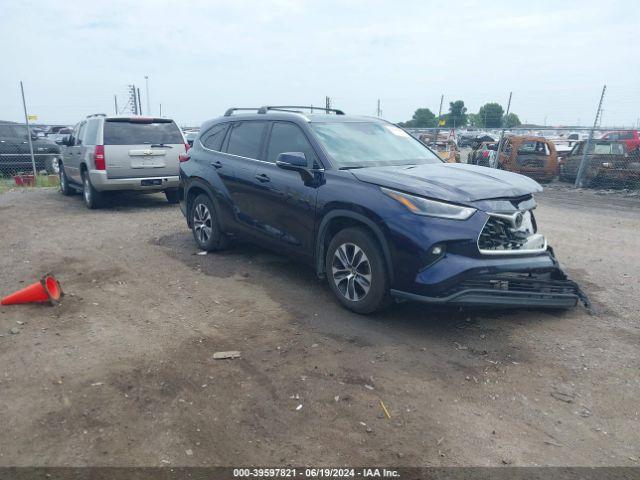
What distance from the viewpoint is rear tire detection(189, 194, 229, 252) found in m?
6.59

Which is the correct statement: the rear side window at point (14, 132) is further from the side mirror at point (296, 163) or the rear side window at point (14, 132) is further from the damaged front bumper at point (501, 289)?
the damaged front bumper at point (501, 289)

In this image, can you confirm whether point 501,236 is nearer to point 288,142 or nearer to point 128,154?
point 288,142

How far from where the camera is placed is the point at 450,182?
14.3 feet

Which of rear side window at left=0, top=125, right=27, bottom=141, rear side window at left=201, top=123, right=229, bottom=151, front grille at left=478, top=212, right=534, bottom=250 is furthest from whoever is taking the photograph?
rear side window at left=0, top=125, right=27, bottom=141

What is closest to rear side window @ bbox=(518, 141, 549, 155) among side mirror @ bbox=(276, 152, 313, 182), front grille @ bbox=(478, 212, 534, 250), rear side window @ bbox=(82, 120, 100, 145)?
rear side window @ bbox=(82, 120, 100, 145)

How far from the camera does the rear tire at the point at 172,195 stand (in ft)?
35.1

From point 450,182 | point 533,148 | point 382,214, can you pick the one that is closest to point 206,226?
point 382,214

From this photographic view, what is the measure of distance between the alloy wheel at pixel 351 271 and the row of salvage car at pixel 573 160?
11.6 metres

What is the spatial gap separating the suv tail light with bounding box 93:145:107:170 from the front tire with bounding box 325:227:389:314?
6519 mm

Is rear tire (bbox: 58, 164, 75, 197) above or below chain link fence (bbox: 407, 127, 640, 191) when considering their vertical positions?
below

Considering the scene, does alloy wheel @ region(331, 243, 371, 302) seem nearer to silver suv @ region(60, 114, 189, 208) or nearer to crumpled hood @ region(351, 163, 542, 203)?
crumpled hood @ region(351, 163, 542, 203)

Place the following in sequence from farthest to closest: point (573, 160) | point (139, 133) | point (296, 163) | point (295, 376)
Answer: point (573, 160), point (139, 133), point (296, 163), point (295, 376)

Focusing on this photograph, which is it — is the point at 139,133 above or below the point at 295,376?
above

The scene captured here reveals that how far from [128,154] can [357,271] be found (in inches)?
268
